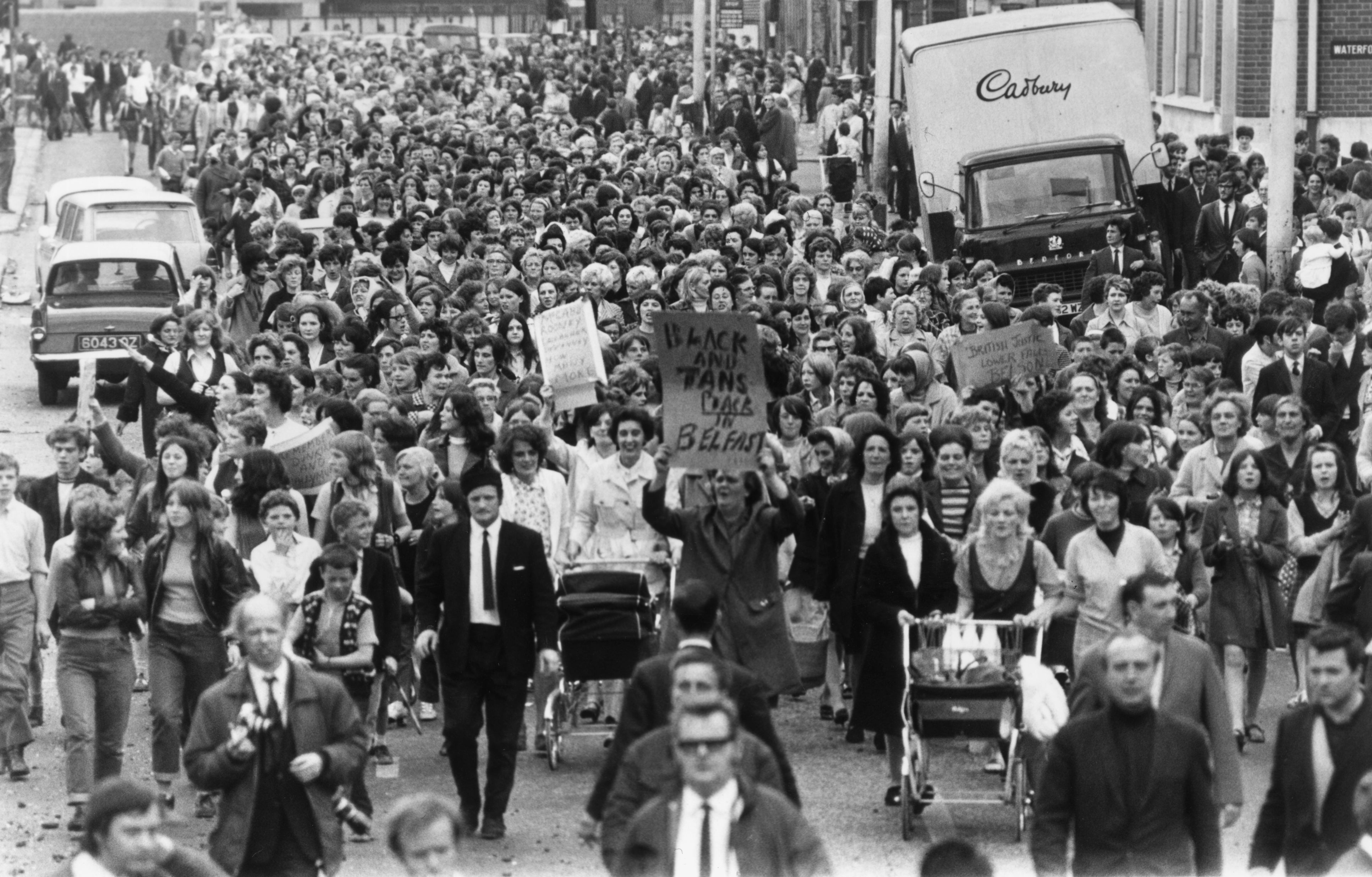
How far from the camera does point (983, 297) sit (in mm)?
18406

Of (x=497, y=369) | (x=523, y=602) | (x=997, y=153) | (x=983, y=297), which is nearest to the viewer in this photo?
(x=523, y=602)

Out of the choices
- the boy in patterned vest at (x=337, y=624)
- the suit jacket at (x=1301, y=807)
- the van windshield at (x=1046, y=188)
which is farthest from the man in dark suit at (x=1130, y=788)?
the van windshield at (x=1046, y=188)

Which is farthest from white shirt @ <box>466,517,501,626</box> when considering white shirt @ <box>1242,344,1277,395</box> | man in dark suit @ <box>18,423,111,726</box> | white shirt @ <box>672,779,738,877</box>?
white shirt @ <box>1242,344,1277,395</box>

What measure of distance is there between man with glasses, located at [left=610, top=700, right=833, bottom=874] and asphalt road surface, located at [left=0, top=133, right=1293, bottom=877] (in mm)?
3524

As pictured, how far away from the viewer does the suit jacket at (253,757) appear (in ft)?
28.8

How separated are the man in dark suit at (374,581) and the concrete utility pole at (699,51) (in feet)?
124

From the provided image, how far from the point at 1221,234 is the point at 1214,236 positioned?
0.23 ft

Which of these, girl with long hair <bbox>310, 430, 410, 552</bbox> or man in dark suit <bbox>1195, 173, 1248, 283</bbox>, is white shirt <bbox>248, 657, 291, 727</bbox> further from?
man in dark suit <bbox>1195, 173, 1248, 283</bbox>

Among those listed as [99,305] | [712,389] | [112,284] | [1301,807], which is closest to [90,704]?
[712,389]

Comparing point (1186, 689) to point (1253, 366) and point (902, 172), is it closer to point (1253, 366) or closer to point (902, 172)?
point (1253, 366)

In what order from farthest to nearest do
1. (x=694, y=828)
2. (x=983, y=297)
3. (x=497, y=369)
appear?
(x=983, y=297)
(x=497, y=369)
(x=694, y=828)

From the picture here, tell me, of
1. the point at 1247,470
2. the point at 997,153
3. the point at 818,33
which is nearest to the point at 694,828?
the point at 1247,470

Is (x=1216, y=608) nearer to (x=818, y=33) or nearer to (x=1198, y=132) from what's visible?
(x=1198, y=132)

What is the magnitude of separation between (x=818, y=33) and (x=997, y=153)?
52.1 m
